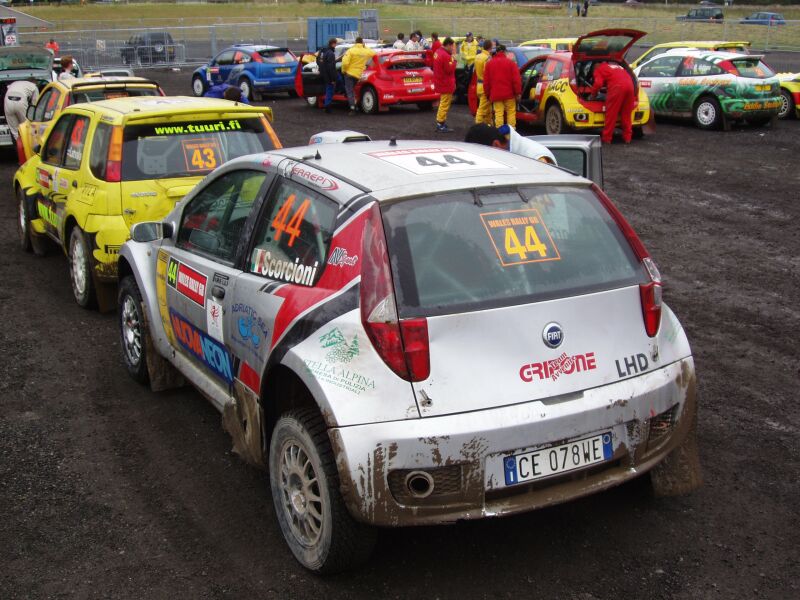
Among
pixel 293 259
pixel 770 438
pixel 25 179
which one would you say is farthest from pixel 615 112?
pixel 293 259

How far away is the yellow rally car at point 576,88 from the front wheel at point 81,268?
1061 centimetres

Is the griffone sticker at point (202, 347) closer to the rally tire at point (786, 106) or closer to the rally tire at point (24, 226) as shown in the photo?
the rally tire at point (24, 226)

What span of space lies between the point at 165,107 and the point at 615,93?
10242mm

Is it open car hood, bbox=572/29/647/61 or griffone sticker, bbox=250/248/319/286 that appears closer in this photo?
griffone sticker, bbox=250/248/319/286

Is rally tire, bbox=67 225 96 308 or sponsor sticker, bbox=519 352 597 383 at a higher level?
sponsor sticker, bbox=519 352 597 383

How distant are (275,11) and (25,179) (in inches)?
2330

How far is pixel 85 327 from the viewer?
754 cm

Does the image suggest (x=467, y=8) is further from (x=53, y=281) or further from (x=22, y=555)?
(x=22, y=555)

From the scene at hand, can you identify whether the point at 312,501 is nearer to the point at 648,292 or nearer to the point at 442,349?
the point at 442,349

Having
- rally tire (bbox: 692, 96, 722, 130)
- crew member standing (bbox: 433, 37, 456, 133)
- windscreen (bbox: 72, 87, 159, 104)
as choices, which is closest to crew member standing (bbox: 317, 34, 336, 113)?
crew member standing (bbox: 433, 37, 456, 133)

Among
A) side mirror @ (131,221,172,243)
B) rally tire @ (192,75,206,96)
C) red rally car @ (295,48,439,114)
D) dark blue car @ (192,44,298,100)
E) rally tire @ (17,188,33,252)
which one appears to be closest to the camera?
side mirror @ (131,221,172,243)

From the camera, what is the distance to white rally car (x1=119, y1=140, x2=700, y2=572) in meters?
3.52

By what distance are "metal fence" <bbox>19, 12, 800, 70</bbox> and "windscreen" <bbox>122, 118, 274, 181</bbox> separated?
28.5 meters

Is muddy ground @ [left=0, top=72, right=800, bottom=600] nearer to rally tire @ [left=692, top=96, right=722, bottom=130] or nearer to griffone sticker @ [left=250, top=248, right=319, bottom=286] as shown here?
griffone sticker @ [left=250, top=248, right=319, bottom=286]
